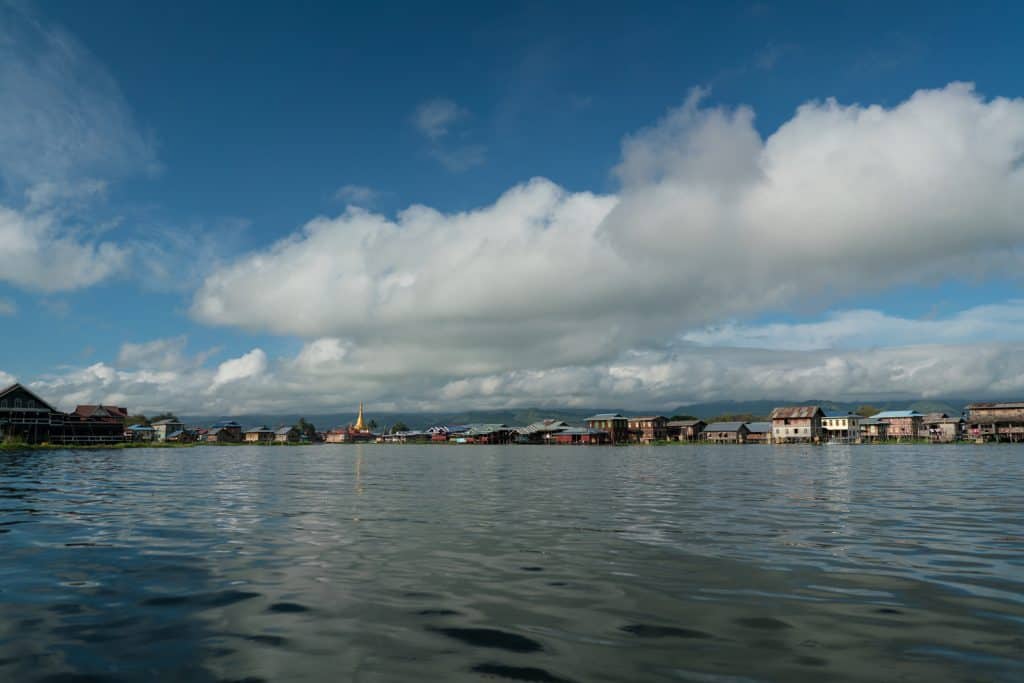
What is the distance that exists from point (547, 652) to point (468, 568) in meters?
5.71

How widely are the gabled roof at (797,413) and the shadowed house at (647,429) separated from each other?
110 feet

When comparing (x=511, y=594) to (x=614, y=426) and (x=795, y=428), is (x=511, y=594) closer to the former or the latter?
(x=614, y=426)

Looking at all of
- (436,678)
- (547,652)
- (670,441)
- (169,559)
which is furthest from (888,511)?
(670,441)

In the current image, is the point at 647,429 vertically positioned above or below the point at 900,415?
below

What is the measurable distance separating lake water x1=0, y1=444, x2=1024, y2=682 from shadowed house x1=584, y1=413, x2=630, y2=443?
16702 cm

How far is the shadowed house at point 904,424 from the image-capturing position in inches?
7362

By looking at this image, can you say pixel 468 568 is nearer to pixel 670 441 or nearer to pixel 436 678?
pixel 436 678

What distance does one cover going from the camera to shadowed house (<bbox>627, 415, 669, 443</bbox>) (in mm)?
195000

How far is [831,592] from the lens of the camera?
11.6 m

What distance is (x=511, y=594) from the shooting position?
1164 cm

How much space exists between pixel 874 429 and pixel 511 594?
214491 millimetres

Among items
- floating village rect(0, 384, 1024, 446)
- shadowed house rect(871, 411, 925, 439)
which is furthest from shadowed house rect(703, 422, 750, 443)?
shadowed house rect(871, 411, 925, 439)

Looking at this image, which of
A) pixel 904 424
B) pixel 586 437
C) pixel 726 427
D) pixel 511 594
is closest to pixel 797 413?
pixel 726 427

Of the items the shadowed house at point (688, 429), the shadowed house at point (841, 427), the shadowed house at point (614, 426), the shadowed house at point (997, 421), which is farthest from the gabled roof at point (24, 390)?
the shadowed house at point (997, 421)
